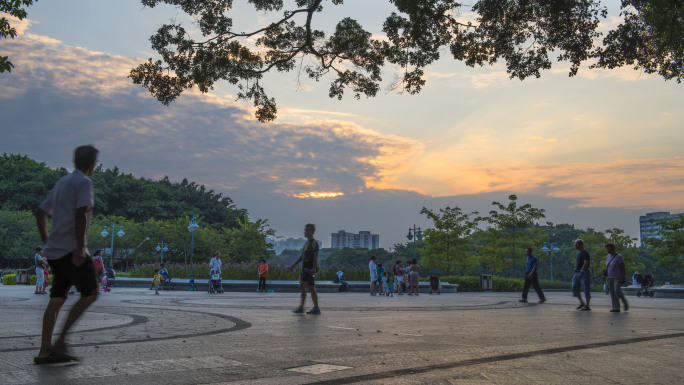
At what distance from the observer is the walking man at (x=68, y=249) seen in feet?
15.8

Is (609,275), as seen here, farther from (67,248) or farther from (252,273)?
(252,273)

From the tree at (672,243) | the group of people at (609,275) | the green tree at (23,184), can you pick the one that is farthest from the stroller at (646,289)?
the green tree at (23,184)

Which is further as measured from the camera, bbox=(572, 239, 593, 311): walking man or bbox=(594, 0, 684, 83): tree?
bbox=(572, 239, 593, 311): walking man

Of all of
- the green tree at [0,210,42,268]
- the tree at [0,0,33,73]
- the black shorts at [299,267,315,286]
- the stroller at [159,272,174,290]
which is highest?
the tree at [0,0,33,73]

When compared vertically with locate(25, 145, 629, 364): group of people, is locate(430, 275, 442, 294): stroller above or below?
below

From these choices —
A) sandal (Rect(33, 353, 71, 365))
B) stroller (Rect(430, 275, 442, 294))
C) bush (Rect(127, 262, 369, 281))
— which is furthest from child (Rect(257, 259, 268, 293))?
sandal (Rect(33, 353, 71, 365))

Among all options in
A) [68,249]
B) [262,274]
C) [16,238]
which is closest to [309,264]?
[68,249]

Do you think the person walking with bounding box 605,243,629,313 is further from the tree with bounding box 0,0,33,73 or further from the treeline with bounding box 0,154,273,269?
the treeline with bounding box 0,154,273,269

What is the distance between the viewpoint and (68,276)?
4.91 m

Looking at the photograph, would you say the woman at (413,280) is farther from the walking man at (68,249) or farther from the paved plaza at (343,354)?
the walking man at (68,249)

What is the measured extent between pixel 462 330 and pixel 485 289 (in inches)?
1221

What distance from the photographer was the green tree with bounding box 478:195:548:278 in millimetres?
Answer: 52219

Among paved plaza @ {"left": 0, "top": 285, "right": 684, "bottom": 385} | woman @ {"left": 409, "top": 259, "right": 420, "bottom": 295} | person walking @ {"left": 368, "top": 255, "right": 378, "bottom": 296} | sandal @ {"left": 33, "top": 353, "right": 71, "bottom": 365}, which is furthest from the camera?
woman @ {"left": 409, "top": 259, "right": 420, "bottom": 295}

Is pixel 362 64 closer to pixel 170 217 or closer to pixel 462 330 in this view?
pixel 462 330
